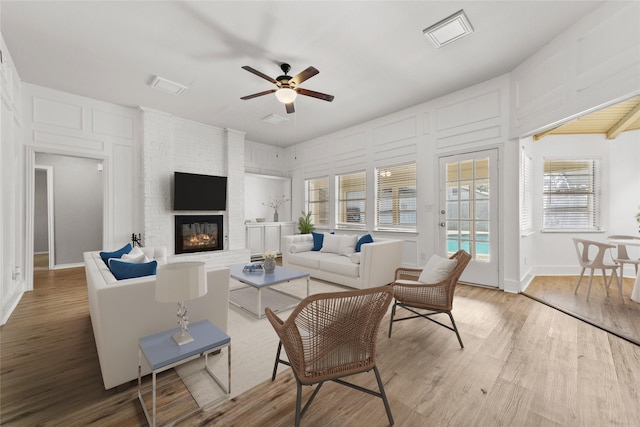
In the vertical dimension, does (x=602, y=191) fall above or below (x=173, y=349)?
above

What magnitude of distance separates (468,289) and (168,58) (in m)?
5.29

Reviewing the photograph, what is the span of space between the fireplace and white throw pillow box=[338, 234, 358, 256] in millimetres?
3130

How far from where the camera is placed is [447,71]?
3.76m

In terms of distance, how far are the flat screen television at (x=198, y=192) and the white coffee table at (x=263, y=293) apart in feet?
8.13

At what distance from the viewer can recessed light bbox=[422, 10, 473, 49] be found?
2.68 meters

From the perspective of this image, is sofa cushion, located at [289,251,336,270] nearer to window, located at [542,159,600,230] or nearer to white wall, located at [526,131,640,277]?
white wall, located at [526,131,640,277]

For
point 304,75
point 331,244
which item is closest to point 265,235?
point 331,244

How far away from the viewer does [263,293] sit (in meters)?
3.80

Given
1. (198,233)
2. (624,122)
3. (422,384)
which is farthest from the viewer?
(198,233)

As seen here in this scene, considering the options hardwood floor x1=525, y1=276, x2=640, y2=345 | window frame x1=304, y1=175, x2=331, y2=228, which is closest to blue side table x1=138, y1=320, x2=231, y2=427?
hardwood floor x1=525, y1=276, x2=640, y2=345

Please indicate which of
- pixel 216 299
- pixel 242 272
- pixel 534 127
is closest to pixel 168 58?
pixel 242 272

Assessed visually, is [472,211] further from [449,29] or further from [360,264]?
[449,29]

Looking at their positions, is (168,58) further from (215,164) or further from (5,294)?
Answer: (5,294)

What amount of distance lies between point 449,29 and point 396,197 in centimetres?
304
